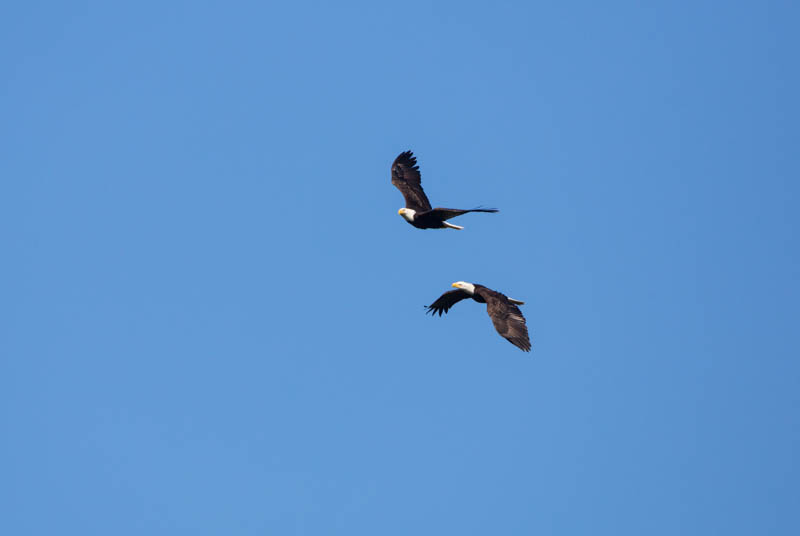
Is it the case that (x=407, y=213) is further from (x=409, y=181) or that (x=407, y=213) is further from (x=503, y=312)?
(x=503, y=312)

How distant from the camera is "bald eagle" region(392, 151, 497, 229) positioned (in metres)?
33.0

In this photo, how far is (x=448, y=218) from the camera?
3328 cm

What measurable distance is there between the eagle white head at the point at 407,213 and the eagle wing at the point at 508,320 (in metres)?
5.07

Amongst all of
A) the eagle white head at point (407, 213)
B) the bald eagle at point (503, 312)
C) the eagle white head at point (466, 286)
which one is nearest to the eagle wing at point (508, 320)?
the bald eagle at point (503, 312)

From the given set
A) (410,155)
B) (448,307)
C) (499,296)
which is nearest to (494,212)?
(499,296)

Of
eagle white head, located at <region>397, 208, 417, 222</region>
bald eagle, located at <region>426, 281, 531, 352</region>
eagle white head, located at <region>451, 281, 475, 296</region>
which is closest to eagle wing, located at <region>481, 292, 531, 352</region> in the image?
bald eagle, located at <region>426, 281, 531, 352</region>

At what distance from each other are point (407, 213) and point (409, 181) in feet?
7.99

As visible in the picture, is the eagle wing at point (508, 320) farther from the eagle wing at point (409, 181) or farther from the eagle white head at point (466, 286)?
the eagle wing at point (409, 181)

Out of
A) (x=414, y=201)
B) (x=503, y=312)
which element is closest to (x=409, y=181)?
(x=414, y=201)

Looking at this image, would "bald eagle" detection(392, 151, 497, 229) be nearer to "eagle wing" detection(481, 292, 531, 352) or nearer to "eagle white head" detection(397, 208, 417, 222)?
"eagle white head" detection(397, 208, 417, 222)

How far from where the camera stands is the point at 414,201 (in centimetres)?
3591

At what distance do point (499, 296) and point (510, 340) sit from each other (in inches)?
85.0

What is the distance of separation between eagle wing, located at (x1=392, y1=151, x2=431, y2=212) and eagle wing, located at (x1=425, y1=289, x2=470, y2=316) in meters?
3.20

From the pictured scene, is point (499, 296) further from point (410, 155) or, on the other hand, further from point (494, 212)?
point (410, 155)
